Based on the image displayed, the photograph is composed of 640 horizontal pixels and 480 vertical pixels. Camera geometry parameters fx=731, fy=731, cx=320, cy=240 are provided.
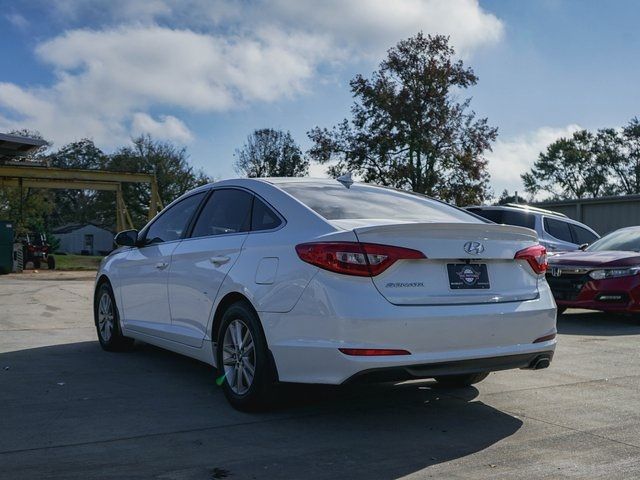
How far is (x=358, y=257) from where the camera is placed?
171 inches

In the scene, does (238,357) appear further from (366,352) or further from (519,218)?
(519,218)

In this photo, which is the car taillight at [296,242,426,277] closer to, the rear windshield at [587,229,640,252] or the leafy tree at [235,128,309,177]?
the rear windshield at [587,229,640,252]

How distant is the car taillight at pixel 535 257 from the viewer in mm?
4949

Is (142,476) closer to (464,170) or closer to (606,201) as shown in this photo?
(606,201)

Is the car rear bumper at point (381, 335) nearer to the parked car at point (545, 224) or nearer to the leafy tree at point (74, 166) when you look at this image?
the parked car at point (545, 224)

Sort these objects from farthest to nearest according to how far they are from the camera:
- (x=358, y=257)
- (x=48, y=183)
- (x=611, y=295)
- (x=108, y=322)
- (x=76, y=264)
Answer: (x=76, y=264) → (x=48, y=183) → (x=611, y=295) → (x=108, y=322) → (x=358, y=257)

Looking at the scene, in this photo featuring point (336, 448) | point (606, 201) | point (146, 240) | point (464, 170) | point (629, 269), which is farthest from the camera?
point (464, 170)

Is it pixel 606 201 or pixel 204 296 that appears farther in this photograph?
pixel 606 201

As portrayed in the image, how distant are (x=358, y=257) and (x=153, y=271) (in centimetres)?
272

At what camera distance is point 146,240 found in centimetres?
687

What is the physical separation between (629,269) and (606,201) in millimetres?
20067

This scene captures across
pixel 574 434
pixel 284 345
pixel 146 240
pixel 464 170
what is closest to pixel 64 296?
pixel 146 240

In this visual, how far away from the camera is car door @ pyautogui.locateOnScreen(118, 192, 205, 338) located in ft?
20.6

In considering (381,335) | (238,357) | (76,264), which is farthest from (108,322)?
(76,264)
